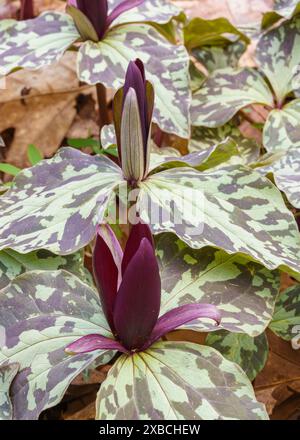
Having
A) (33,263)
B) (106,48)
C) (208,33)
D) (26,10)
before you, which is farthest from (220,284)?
(26,10)

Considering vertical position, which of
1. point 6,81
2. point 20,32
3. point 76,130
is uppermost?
point 20,32

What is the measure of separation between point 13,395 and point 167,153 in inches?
29.9

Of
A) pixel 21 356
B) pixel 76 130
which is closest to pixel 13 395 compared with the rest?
pixel 21 356

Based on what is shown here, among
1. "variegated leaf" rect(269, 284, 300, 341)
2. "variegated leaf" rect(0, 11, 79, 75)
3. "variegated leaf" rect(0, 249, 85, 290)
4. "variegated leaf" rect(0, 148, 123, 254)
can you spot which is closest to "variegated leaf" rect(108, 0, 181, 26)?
"variegated leaf" rect(0, 11, 79, 75)

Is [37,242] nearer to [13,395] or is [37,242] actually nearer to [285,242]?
[13,395]

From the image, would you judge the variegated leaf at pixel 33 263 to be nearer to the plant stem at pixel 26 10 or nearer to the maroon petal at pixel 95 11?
the maroon petal at pixel 95 11

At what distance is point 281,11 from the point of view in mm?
1763

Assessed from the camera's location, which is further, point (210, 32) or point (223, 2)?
point (223, 2)

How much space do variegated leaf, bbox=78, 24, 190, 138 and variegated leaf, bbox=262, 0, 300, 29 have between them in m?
0.33

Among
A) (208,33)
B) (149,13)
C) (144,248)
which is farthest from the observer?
(208,33)

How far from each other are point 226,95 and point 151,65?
10.0 inches

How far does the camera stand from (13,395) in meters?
1.01

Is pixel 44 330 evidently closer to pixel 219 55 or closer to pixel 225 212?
pixel 225 212

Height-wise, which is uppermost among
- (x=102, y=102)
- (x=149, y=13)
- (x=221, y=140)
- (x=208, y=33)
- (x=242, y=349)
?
(x=149, y=13)
